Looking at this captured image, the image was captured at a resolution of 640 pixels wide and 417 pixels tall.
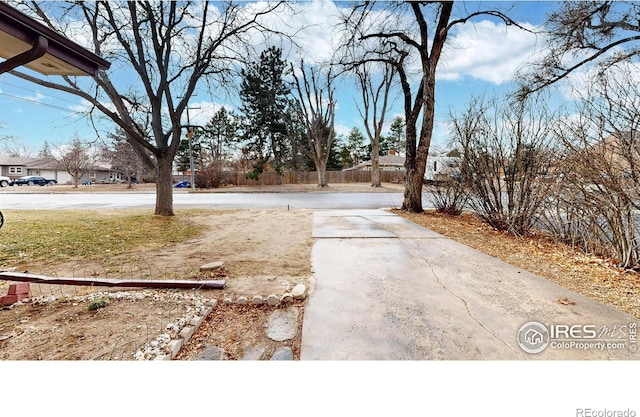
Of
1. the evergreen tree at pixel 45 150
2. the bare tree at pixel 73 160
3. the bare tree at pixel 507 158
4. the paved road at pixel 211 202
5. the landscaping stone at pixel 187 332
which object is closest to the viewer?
the landscaping stone at pixel 187 332

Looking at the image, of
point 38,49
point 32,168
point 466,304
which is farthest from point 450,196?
point 32,168

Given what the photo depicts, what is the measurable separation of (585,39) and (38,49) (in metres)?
8.05

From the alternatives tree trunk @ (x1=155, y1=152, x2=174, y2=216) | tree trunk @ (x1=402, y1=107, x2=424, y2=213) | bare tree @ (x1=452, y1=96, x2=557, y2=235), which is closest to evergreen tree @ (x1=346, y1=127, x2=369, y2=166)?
tree trunk @ (x1=402, y1=107, x2=424, y2=213)

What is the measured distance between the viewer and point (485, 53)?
5.32m

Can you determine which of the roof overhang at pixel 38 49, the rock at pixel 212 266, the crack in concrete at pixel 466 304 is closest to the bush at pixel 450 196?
the crack in concrete at pixel 466 304

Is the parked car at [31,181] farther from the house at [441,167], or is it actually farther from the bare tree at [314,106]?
the house at [441,167]

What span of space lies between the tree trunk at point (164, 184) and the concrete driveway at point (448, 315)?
5.03 m

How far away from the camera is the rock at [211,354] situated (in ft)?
4.88

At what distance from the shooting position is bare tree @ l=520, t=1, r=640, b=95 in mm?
4766

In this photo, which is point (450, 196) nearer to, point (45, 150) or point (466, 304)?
point (466, 304)

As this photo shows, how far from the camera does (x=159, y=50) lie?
6.12m

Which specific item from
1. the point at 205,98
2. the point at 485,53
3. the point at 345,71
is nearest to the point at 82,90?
the point at 205,98
